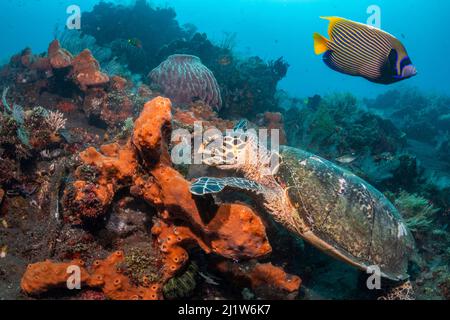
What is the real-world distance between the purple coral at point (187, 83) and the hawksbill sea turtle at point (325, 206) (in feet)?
13.8

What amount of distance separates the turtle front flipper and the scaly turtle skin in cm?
3

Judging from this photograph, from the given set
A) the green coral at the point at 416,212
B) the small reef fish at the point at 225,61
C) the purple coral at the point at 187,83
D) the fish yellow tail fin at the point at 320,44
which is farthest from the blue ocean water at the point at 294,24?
the fish yellow tail fin at the point at 320,44

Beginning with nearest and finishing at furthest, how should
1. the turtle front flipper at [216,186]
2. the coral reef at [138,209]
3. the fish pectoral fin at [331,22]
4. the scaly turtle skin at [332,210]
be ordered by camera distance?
the turtle front flipper at [216,186] → the coral reef at [138,209] → the fish pectoral fin at [331,22] → the scaly turtle skin at [332,210]

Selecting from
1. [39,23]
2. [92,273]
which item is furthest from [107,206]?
[39,23]

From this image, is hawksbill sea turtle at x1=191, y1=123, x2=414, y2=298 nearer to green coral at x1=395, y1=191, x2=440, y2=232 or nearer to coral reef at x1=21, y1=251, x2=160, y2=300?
coral reef at x1=21, y1=251, x2=160, y2=300

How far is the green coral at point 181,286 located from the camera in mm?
2883

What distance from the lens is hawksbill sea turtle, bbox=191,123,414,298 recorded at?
3539mm

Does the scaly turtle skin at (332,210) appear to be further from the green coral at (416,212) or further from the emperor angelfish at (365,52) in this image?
the green coral at (416,212)

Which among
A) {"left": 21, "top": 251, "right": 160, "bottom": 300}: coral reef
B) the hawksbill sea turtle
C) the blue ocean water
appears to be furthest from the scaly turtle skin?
the blue ocean water

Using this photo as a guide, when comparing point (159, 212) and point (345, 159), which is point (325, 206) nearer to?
point (159, 212)

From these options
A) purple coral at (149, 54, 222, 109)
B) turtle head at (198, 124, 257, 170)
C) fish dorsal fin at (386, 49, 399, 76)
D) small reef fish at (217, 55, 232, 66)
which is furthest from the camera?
small reef fish at (217, 55, 232, 66)

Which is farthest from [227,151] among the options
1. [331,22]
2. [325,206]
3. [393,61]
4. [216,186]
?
[393,61]
